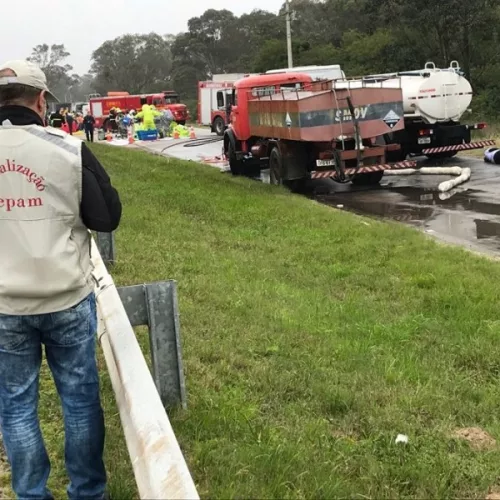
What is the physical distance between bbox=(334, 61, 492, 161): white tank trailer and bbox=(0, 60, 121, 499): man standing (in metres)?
Result: 15.1

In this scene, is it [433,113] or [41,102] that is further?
[433,113]

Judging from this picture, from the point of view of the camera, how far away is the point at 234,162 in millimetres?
18578

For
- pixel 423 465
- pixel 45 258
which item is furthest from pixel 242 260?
pixel 45 258

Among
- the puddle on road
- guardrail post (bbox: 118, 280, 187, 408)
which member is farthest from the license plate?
guardrail post (bbox: 118, 280, 187, 408)

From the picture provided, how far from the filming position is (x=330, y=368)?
462 centimetres

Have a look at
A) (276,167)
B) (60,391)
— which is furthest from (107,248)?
(276,167)

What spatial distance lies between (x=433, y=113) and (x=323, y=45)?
39868 millimetres

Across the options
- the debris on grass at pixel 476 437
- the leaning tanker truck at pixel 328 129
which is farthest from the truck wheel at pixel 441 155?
the debris on grass at pixel 476 437

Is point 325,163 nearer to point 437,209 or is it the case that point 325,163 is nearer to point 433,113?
point 437,209

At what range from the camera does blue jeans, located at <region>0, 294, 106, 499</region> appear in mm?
2742

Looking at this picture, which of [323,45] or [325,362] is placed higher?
[323,45]

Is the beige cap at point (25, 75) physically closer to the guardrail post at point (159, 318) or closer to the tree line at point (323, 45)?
the guardrail post at point (159, 318)

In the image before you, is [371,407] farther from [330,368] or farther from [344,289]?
[344,289]

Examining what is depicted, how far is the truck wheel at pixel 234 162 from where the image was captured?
60.6 ft
